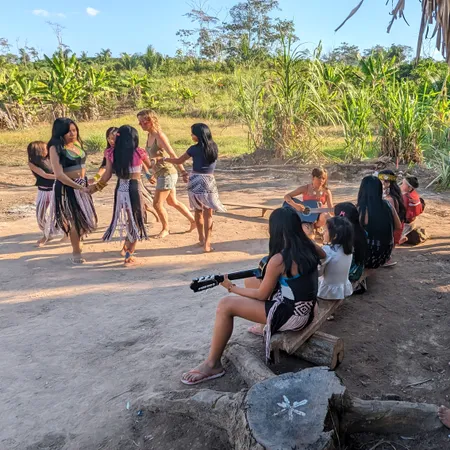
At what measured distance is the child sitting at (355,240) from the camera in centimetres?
400

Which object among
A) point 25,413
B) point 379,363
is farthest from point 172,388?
point 379,363

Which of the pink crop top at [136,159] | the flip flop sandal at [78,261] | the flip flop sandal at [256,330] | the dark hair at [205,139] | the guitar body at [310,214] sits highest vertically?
the dark hair at [205,139]

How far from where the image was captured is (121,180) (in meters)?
5.29

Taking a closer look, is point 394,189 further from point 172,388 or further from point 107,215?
point 107,215

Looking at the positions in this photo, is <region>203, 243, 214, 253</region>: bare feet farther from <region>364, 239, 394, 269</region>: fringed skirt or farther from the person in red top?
the person in red top

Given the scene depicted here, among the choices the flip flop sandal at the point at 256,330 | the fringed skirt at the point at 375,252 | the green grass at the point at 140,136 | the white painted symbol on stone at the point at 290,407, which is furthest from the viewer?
the green grass at the point at 140,136

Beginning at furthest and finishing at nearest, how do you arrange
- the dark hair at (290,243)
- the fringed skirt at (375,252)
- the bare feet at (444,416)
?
the fringed skirt at (375,252) < the dark hair at (290,243) < the bare feet at (444,416)

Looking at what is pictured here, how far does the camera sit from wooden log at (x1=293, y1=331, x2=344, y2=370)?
307 centimetres

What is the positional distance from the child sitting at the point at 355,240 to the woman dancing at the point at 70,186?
2.94 meters

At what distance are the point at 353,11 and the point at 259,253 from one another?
317 centimetres

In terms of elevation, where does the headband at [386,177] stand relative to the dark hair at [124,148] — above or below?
below

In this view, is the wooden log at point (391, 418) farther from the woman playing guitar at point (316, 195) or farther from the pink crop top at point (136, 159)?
the pink crop top at point (136, 159)

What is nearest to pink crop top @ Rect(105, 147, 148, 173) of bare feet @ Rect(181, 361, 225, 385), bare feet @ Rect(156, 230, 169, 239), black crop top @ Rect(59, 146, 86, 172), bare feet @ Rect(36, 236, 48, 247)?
black crop top @ Rect(59, 146, 86, 172)

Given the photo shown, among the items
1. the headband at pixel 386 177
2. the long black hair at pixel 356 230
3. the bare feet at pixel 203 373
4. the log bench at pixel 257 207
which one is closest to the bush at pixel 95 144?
the log bench at pixel 257 207
